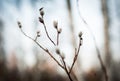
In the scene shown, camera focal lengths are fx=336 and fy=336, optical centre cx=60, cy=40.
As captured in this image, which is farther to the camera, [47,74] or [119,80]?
[47,74]

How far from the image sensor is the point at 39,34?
85.8 inches

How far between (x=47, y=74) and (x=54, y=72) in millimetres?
2515

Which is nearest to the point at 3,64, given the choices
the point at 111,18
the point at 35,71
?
the point at 35,71

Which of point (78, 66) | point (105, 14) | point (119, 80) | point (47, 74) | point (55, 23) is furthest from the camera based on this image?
point (47, 74)

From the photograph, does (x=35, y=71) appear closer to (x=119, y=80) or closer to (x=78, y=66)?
(x=119, y=80)

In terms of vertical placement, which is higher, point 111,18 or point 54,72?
point 111,18

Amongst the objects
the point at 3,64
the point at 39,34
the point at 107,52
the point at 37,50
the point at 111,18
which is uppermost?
the point at 39,34

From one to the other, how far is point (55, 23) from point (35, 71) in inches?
482

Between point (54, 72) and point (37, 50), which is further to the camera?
point (54, 72)

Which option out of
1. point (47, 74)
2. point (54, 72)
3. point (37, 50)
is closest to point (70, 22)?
point (37, 50)

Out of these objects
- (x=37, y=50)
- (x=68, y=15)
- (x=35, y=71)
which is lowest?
(x=35, y=71)

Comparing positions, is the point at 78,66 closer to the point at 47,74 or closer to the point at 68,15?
the point at 68,15

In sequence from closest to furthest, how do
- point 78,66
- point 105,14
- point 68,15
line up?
1. point 78,66
2. point 68,15
3. point 105,14

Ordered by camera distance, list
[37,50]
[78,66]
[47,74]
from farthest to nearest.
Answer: [47,74] → [37,50] → [78,66]
